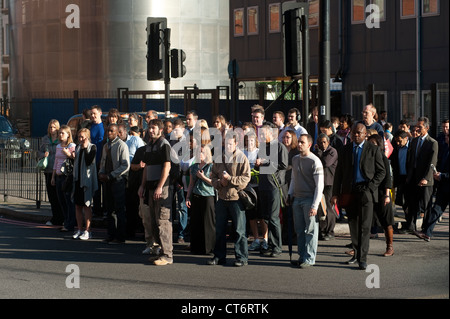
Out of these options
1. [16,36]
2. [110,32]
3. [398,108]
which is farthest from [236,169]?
[16,36]

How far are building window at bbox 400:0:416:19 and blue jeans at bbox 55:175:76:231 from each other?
17998 millimetres

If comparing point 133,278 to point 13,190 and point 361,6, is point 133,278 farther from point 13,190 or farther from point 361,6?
point 361,6

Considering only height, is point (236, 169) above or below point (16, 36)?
below

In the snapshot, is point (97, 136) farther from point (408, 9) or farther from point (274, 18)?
point (274, 18)

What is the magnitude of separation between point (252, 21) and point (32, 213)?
73.9 feet

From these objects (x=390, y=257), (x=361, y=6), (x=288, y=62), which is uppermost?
(x=361, y=6)

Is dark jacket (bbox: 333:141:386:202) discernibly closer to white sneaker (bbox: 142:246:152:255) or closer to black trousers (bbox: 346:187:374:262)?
black trousers (bbox: 346:187:374:262)

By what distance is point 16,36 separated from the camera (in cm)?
5466

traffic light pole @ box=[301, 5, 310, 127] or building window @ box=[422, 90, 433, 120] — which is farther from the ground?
traffic light pole @ box=[301, 5, 310, 127]

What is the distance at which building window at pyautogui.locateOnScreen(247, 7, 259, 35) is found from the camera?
37906mm

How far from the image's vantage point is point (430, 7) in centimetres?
2995

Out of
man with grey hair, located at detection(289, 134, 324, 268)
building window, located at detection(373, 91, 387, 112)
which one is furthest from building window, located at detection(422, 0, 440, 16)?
man with grey hair, located at detection(289, 134, 324, 268)
